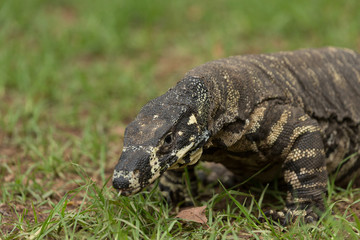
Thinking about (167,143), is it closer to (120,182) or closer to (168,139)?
(168,139)

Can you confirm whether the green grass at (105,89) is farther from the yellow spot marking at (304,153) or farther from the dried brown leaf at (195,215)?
the yellow spot marking at (304,153)

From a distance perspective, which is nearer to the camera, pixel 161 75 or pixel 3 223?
pixel 3 223

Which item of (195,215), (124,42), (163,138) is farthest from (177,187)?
(124,42)

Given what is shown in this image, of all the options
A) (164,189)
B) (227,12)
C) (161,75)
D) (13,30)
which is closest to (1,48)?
(13,30)

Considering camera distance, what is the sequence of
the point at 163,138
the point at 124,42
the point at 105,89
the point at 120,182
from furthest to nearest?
1. the point at 124,42
2. the point at 105,89
3. the point at 163,138
4. the point at 120,182

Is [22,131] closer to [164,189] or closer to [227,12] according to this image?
[164,189]

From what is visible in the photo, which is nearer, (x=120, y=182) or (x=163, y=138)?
(x=120, y=182)

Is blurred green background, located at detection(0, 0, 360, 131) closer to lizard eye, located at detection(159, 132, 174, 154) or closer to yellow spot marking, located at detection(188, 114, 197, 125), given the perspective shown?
yellow spot marking, located at detection(188, 114, 197, 125)
